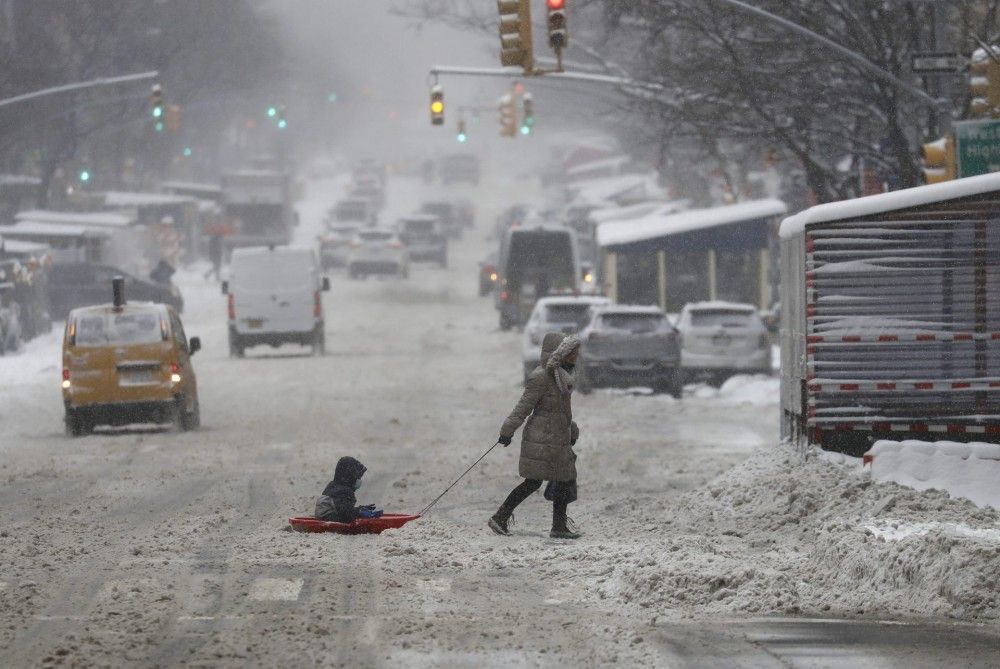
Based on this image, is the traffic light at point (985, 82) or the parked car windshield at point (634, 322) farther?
the parked car windshield at point (634, 322)

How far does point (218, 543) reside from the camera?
13.5 meters

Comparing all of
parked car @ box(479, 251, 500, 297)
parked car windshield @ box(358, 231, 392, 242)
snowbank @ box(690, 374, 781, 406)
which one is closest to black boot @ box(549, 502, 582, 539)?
snowbank @ box(690, 374, 781, 406)

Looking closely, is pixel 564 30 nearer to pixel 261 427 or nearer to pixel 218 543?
pixel 261 427

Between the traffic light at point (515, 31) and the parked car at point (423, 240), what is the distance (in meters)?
51.3

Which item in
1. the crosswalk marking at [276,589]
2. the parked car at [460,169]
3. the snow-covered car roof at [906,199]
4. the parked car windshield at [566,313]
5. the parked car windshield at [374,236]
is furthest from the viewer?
the parked car at [460,169]

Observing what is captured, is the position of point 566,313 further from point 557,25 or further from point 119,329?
point 119,329

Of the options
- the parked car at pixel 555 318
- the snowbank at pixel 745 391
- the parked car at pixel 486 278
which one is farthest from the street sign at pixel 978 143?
the parked car at pixel 486 278

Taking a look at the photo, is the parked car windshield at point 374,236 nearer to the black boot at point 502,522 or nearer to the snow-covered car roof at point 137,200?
the snow-covered car roof at point 137,200

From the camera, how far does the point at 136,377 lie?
23.5 m

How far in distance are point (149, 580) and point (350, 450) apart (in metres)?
9.82

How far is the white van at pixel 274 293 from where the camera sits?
38094mm

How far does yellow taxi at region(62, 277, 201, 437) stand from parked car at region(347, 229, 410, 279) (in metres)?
42.7

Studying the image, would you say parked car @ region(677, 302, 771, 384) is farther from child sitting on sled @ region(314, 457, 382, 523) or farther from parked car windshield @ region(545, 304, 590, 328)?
child sitting on sled @ region(314, 457, 382, 523)

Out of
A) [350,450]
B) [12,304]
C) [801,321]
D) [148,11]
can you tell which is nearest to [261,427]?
[350,450]
